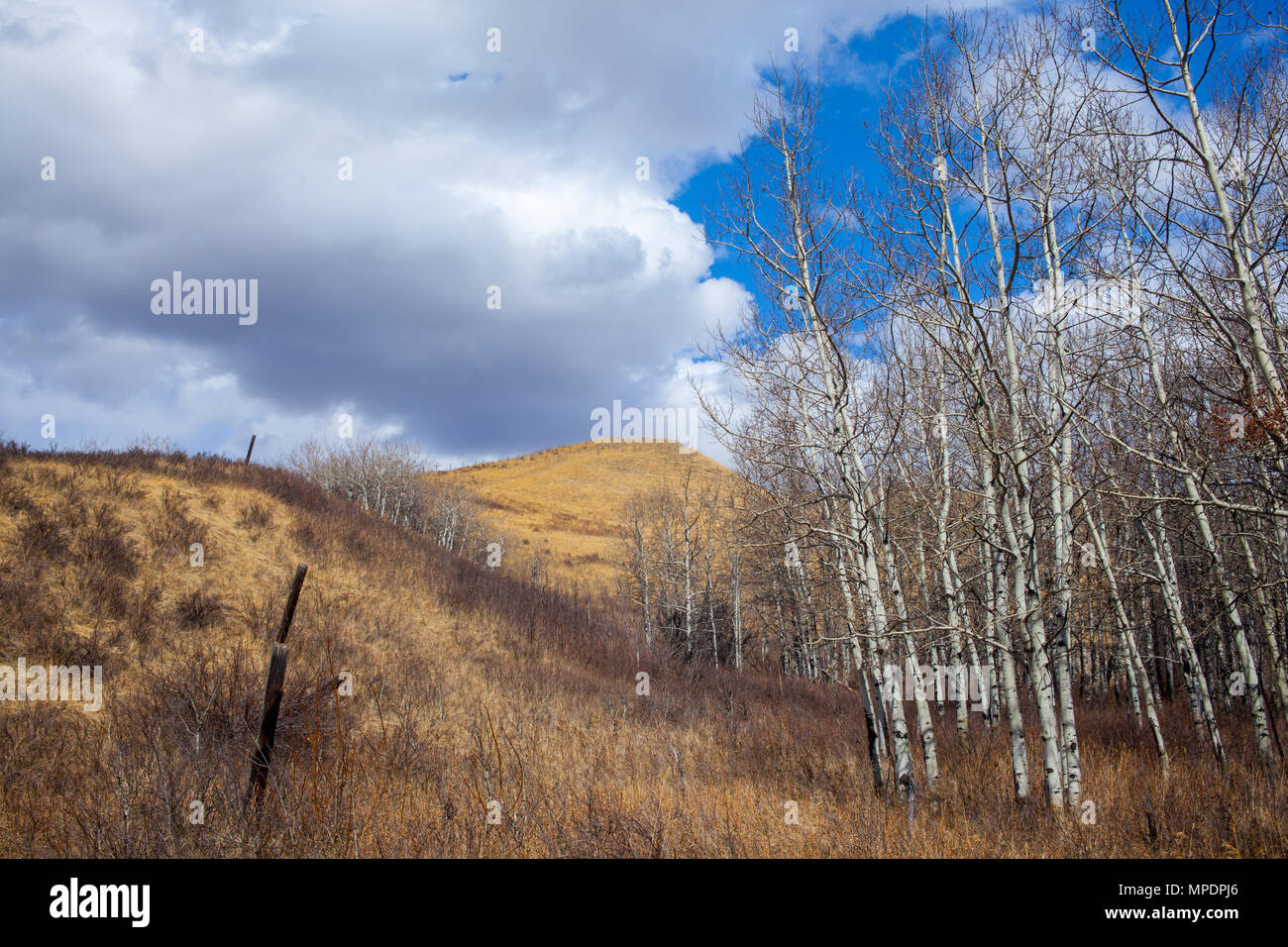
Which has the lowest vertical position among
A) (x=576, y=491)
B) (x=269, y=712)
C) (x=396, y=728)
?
(x=396, y=728)

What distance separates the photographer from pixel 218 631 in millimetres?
12141

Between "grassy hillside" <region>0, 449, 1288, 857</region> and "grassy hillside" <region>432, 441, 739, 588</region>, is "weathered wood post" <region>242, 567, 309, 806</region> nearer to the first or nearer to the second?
"grassy hillside" <region>0, 449, 1288, 857</region>

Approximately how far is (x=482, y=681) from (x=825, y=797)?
8.60 meters

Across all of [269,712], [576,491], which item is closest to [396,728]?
[269,712]

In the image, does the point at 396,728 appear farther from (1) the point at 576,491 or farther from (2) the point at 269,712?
(1) the point at 576,491

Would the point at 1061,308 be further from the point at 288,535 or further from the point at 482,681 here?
the point at 288,535

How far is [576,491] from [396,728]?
62.0 m

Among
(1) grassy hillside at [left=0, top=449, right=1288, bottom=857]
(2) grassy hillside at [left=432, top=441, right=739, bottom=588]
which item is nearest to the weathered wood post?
(1) grassy hillside at [left=0, top=449, right=1288, bottom=857]

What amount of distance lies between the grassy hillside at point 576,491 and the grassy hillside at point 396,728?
16.9m

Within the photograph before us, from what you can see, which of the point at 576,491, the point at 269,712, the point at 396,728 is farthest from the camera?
the point at 576,491

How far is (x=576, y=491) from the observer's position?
7212 centimetres

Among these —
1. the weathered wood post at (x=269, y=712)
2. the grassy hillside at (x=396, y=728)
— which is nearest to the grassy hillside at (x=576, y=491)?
the grassy hillside at (x=396, y=728)
